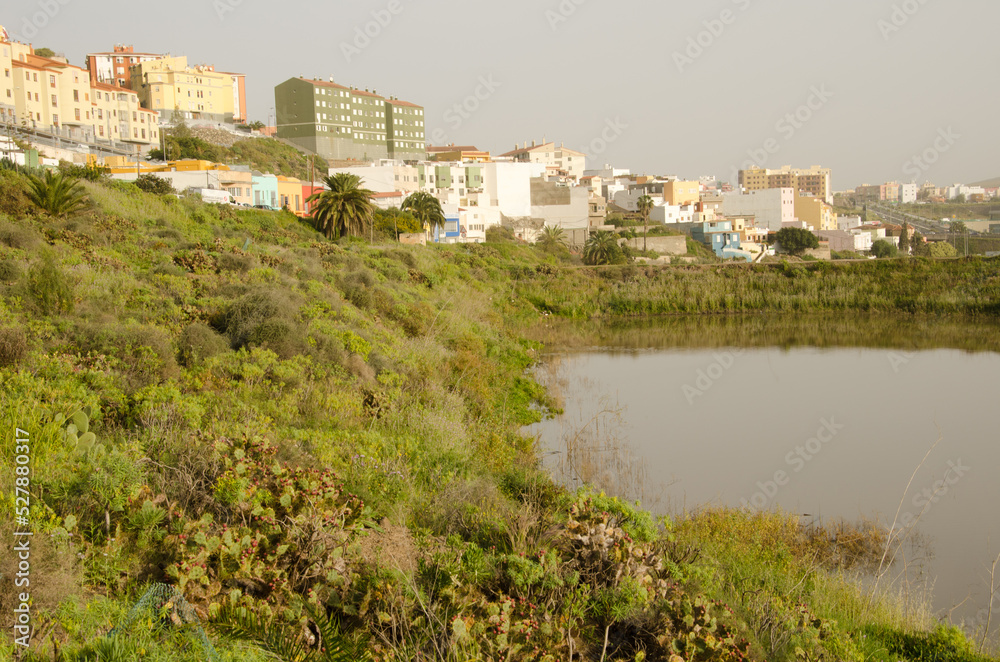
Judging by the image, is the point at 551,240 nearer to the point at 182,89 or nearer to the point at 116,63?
the point at 182,89

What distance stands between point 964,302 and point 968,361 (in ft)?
36.7

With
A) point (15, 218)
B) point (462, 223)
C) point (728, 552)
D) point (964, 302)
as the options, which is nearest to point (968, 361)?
point (964, 302)

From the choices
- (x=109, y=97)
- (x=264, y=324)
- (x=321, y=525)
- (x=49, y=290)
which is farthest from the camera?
(x=109, y=97)

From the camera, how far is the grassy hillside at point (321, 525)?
14.5ft

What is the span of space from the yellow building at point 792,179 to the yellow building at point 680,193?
55.7 metres

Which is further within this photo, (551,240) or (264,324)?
(551,240)

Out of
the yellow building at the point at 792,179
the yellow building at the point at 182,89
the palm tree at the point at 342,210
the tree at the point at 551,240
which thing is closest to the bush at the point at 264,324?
the palm tree at the point at 342,210

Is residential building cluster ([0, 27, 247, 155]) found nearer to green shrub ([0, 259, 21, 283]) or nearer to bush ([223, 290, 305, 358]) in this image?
green shrub ([0, 259, 21, 283])

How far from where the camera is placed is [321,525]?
5.02 m

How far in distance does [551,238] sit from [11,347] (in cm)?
4936

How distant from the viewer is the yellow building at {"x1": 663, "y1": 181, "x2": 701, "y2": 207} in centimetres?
8644

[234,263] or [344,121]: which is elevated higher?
Result: [344,121]

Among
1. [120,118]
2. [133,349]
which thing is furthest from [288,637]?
[120,118]

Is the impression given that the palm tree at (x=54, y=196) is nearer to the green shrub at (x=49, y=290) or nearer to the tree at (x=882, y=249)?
the green shrub at (x=49, y=290)
